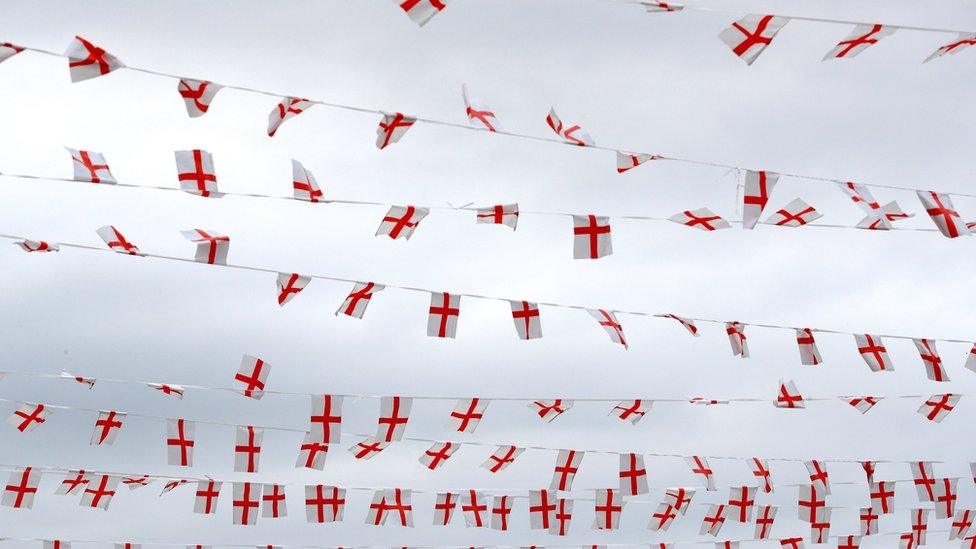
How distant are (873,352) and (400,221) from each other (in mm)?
4645

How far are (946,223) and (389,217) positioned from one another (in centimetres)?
436

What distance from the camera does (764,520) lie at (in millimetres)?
15695

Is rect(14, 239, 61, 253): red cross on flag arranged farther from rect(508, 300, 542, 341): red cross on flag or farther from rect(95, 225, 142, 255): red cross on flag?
rect(508, 300, 542, 341): red cross on flag

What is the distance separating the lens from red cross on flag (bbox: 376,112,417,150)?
9.55 m

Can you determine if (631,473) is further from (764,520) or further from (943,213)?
(943,213)

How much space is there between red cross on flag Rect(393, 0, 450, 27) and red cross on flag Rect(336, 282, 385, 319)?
11.1 ft

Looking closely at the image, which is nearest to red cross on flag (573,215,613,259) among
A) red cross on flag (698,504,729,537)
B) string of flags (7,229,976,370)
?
string of flags (7,229,976,370)

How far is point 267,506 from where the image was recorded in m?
14.3

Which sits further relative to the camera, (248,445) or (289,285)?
(248,445)

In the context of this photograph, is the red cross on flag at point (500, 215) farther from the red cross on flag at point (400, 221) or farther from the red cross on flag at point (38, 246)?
the red cross on flag at point (38, 246)

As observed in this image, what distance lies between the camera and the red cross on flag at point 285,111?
943 cm

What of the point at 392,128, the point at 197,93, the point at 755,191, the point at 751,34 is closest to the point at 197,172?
the point at 197,93

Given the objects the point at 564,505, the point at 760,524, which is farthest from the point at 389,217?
the point at 760,524

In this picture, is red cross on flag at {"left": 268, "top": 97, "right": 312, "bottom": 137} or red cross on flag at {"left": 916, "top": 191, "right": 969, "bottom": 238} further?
red cross on flag at {"left": 916, "top": 191, "right": 969, "bottom": 238}
